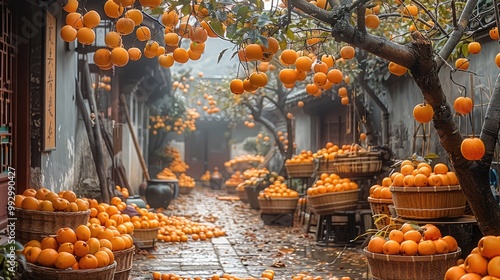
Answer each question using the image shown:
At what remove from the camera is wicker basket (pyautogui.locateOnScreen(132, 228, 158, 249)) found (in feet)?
31.8

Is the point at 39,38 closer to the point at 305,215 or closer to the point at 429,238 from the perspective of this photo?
the point at 429,238

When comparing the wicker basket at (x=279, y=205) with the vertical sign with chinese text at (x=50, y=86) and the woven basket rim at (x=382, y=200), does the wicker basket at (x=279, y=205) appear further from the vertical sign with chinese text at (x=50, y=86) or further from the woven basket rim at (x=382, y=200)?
the vertical sign with chinese text at (x=50, y=86)

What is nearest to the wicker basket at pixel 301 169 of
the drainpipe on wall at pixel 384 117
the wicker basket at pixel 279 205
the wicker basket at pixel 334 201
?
the wicker basket at pixel 279 205

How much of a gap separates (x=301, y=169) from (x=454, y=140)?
9.38 m

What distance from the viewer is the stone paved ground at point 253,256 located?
27.1ft

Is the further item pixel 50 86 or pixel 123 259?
pixel 50 86

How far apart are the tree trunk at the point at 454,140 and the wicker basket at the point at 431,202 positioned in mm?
1490

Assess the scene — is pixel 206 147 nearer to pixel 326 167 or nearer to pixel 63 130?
pixel 326 167

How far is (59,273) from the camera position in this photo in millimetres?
4758

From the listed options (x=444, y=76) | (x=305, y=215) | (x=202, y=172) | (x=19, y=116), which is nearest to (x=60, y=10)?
(x=19, y=116)

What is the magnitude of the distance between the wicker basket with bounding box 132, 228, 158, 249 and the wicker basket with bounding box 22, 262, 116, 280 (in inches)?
189

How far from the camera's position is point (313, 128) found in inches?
714

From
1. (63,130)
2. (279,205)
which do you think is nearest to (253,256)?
(63,130)

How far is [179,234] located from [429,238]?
627 cm
